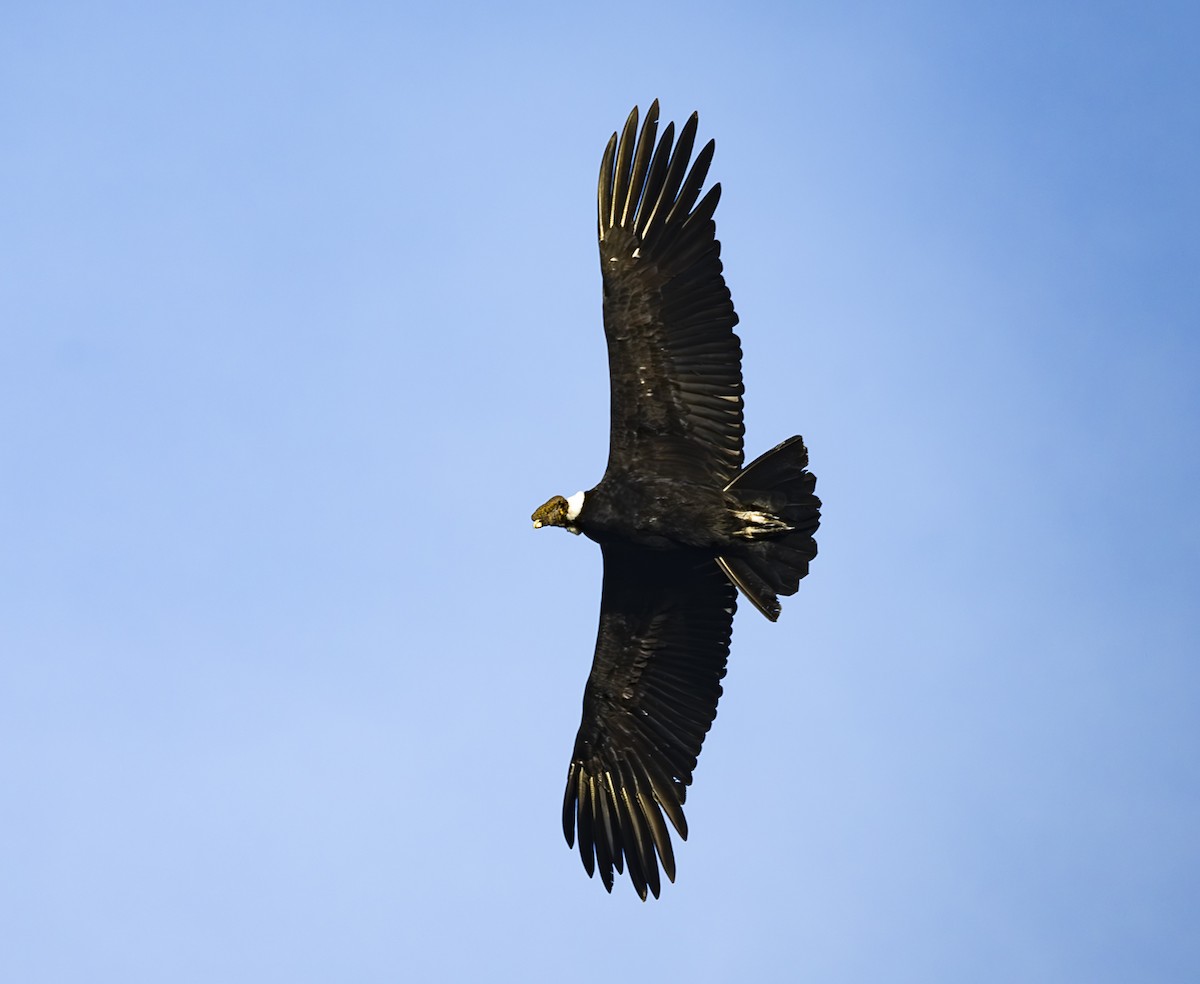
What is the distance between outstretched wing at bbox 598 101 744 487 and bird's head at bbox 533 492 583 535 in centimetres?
78

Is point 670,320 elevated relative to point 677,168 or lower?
lower

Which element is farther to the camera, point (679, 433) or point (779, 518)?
point (679, 433)

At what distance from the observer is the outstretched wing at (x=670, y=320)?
14.4 metres

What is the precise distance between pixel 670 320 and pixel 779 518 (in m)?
1.86

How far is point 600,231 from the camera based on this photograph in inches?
575

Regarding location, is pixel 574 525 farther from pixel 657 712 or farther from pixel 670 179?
pixel 670 179

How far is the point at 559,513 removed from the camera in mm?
15031

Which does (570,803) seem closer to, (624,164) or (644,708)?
(644,708)

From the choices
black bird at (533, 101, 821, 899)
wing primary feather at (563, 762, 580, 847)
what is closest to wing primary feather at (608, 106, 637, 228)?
black bird at (533, 101, 821, 899)

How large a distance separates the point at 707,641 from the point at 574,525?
5.09ft

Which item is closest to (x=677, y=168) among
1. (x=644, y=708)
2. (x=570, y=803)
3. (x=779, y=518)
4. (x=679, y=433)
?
(x=679, y=433)

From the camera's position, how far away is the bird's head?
14.9 metres

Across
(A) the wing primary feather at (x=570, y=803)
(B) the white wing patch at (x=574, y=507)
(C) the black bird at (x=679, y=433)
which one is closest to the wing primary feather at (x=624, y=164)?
(C) the black bird at (x=679, y=433)

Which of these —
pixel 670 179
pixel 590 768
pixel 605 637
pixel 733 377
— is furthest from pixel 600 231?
pixel 590 768
